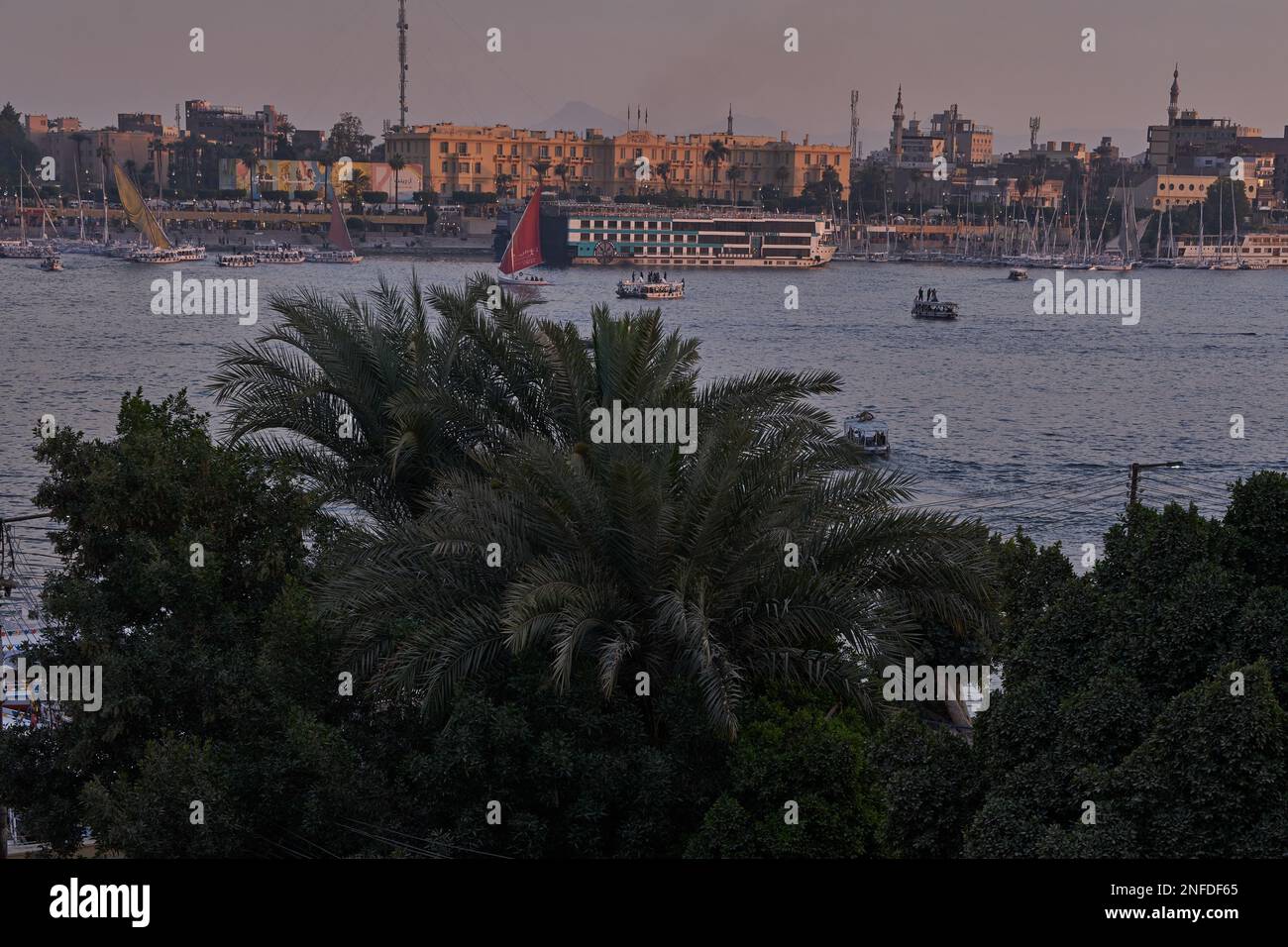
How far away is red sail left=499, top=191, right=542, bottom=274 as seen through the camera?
108m

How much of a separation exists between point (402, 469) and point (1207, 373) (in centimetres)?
7219

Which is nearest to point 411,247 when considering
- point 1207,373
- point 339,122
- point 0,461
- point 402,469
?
point 339,122

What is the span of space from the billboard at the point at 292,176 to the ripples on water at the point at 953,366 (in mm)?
38930

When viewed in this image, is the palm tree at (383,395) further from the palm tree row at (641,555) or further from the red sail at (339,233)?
the red sail at (339,233)

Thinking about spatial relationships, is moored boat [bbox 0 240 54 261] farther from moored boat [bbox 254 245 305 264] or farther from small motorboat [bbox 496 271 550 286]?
small motorboat [bbox 496 271 550 286]

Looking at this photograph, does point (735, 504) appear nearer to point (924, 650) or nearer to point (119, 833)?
point (924, 650)

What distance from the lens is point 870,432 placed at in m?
48.4

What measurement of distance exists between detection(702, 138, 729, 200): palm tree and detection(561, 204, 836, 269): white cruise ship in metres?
42.2

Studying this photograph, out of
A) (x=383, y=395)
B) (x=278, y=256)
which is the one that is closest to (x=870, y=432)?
(x=383, y=395)

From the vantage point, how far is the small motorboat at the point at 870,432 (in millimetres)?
46000

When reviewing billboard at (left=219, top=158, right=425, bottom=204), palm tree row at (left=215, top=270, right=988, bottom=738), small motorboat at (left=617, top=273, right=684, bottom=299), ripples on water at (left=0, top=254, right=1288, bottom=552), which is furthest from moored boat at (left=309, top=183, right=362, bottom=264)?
palm tree row at (left=215, top=270, right=988, bottom=738)

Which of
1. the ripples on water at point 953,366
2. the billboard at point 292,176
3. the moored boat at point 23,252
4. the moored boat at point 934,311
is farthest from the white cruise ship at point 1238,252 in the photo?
the moored boat at point 23,252

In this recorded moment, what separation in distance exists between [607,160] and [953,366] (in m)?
117

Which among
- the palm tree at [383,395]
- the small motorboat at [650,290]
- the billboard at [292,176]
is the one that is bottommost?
the palm tree at [383,395]
